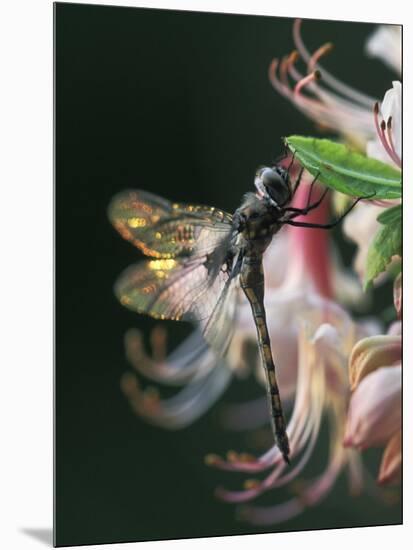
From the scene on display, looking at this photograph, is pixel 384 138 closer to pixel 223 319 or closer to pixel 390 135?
pixel 390 135

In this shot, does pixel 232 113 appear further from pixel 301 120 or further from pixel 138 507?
pixel 138 507

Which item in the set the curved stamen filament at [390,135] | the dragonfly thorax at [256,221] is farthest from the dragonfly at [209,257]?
the curved stamen filament at [390,135]

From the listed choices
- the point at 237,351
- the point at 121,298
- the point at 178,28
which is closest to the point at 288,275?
the point at 237,351

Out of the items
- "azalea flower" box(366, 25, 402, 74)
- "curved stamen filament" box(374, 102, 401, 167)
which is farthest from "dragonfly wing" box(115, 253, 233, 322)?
"azalea flower" box(366, 25, 402, 74)

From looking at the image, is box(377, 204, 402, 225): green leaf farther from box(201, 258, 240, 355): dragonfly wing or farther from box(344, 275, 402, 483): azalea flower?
box(201, 258, 240, 355): dragonfly wing

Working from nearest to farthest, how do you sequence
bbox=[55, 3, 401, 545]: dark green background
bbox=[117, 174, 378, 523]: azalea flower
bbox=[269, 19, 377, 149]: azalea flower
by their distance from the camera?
bbox=[55, 3, 401, 545]: dark green background
bbox=[117, 174, 378, 523]: azalea flower
bbox=[269, 19, 377, 149]: azalea flower
